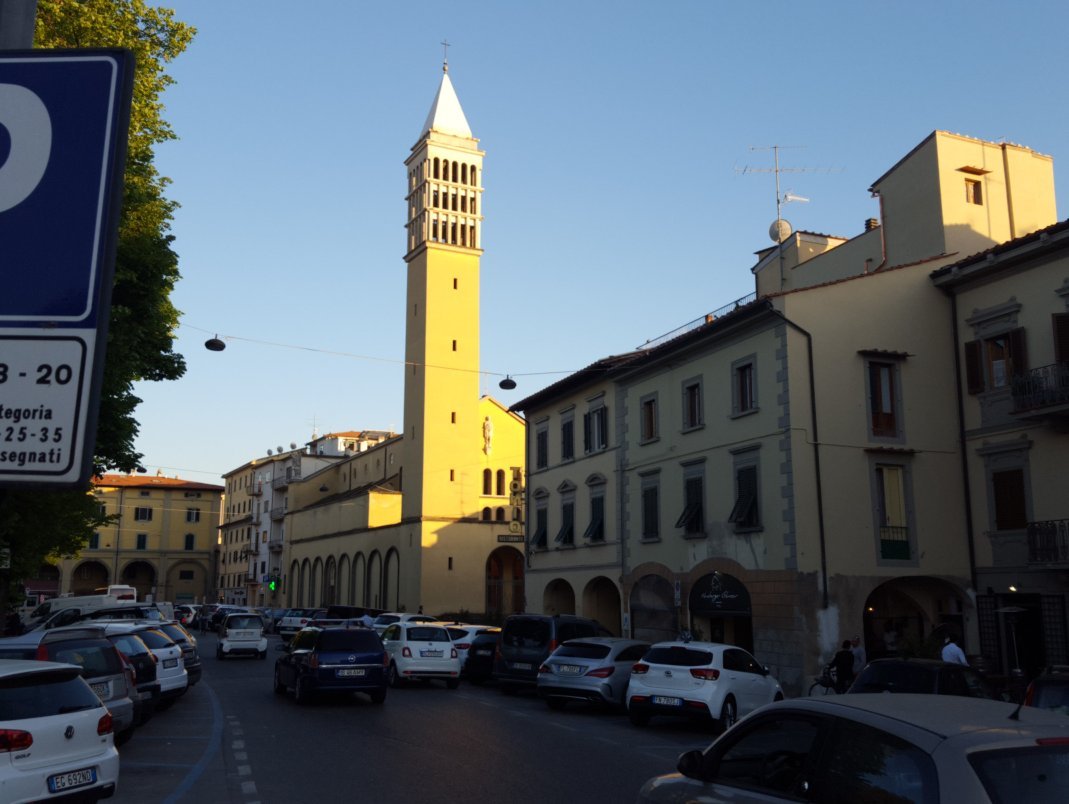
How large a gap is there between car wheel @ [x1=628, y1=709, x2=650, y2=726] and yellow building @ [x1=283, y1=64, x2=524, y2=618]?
37.0 metres

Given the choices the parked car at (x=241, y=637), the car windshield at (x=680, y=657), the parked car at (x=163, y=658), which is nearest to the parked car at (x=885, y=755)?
the car windshield at (x=680, y=657)

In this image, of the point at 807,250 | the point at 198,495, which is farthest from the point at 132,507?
the point at 807,250

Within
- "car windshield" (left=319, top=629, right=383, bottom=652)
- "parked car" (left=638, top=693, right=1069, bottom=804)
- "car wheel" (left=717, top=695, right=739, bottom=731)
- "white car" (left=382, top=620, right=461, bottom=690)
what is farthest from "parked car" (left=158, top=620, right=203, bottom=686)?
"parked car" (left=638, top=693, right=1069, bottom=804)

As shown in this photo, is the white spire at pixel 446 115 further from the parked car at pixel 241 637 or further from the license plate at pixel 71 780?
the license plate at pixel 71 780

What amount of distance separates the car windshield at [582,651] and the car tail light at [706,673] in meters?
3.61

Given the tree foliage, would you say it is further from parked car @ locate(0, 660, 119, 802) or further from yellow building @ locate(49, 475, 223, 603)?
yellow building @ locate(49, 475, 223, 603)

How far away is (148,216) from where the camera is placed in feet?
71.6

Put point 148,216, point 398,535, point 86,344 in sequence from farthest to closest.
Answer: point 398,535, point 148,216, point 86,344

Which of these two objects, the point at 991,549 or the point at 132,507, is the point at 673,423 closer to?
the point at 991,549

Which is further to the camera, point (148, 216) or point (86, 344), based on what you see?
point (148, 216)

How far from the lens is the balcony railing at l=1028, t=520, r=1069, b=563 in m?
22.8

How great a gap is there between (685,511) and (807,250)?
1344 cm

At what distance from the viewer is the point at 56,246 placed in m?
2.77

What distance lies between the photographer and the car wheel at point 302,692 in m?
21.4
